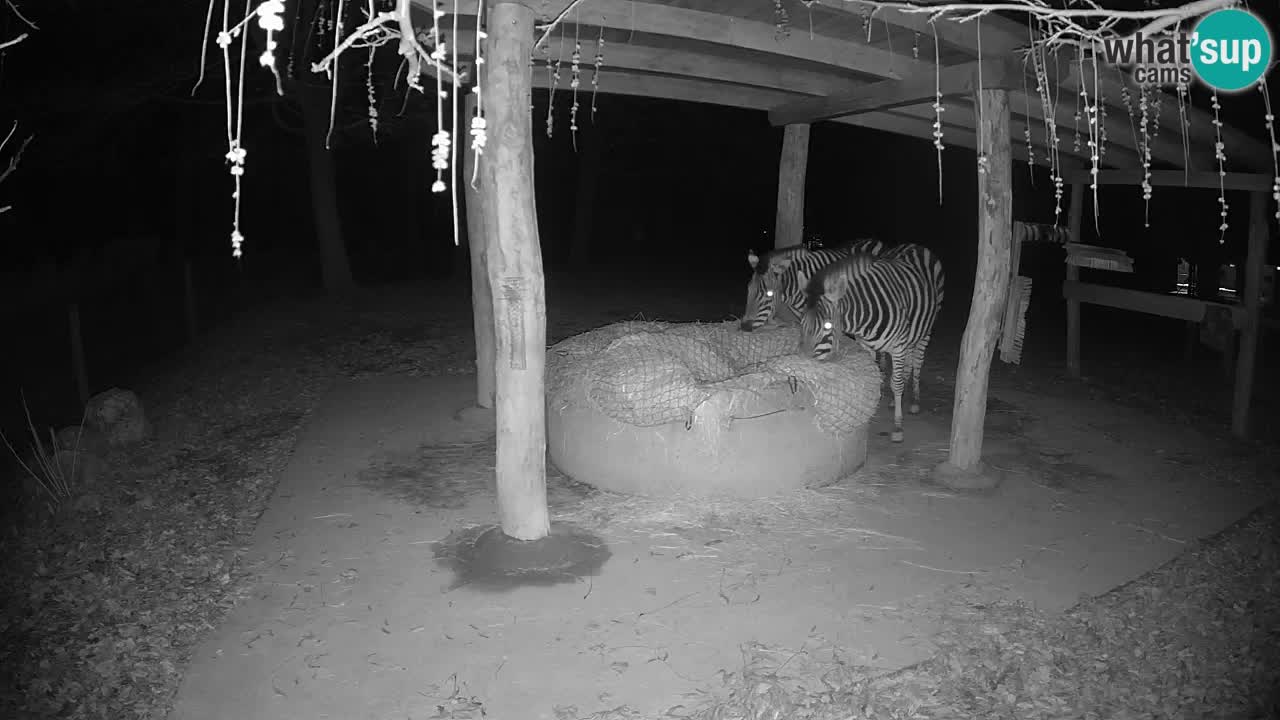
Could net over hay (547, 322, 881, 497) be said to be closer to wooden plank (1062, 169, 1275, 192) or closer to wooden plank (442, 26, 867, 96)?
wooden plank (442, 26, 867, 96)

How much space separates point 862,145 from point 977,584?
81.9 feet

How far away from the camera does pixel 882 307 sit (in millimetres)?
7645

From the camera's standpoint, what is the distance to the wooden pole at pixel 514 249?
4457 millimetres

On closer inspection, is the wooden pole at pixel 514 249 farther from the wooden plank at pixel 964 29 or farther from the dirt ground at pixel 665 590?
the wooden plank at pixel 964 29

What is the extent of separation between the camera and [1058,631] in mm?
4066

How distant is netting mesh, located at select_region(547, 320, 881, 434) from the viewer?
5.88m

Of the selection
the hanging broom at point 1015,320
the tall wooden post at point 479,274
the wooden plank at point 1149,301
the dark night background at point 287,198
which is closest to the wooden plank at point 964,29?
the tall wooden post at point 479,274

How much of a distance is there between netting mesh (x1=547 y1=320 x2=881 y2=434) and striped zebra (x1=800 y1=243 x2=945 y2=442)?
378 mm

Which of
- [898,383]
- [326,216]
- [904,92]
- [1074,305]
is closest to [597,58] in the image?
[904,92]

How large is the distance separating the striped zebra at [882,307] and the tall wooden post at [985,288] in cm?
100

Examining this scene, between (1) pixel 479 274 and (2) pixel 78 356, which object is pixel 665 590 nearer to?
(1) pixel 479 274

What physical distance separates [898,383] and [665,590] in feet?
12.6

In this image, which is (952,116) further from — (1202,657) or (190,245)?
(190,245)

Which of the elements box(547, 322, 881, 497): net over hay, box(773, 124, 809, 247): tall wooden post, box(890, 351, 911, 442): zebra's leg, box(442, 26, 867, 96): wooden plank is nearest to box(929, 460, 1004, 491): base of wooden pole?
box(547, 322, 881, 497): net over hay
